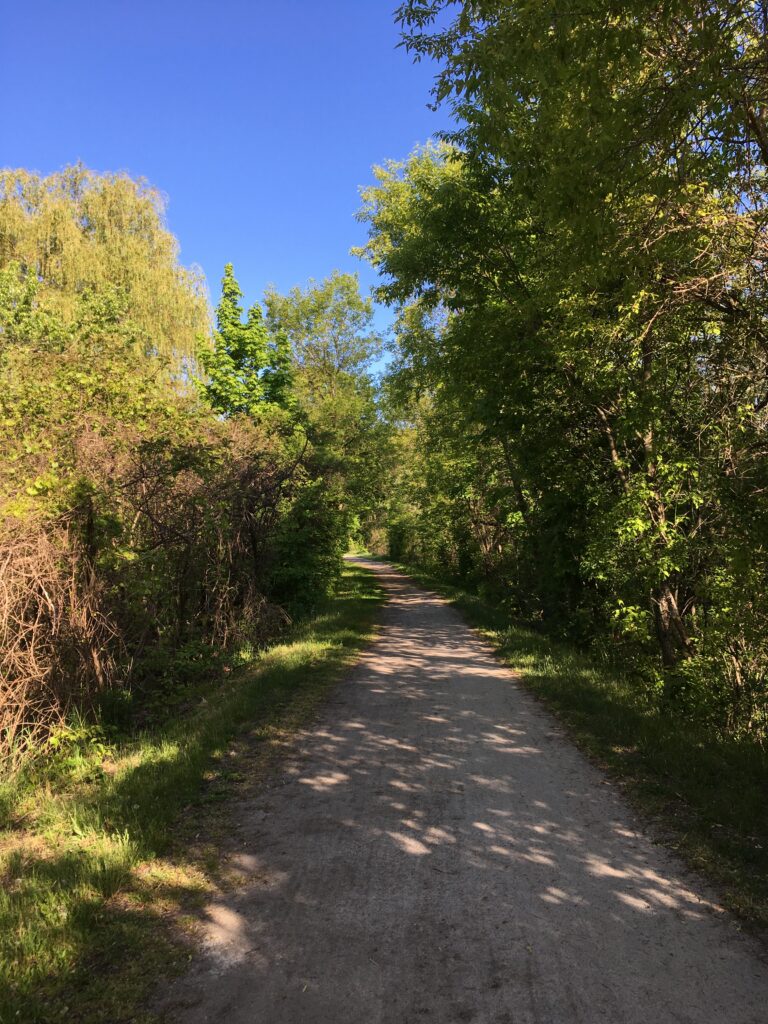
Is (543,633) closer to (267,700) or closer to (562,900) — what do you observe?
(267,700)

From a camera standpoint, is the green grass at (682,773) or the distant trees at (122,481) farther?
the distant trees at (122,481)

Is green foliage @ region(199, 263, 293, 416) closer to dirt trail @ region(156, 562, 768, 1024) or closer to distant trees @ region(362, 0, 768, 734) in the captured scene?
distant trees @ region(362, 0, 768, 734)

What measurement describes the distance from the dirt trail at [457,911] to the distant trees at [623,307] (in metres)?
3.19

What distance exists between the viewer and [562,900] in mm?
3328

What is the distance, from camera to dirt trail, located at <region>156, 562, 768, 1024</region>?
2594 millimetres

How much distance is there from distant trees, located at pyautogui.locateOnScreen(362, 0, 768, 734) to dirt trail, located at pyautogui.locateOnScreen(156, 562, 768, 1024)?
3187 millimetres

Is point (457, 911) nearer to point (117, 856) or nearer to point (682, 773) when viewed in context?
point (117, 856)

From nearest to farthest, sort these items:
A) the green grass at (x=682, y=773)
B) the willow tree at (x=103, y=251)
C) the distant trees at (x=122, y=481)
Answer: the green grass at (x=682, y=773) → the distant trees at (x=122, y=481) → the willow tree at (x=103, y=251)

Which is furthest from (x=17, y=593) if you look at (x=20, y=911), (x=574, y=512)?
(x=574, y=512)

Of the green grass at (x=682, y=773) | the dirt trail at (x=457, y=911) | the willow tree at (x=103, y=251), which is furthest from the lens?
the willow tree at (x=103, y=251)

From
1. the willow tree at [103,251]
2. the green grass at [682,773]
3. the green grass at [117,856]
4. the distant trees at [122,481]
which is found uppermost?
the willow tree at [103,251]

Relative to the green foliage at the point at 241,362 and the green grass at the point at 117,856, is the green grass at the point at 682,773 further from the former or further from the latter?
the green foliage at the point at 241,362

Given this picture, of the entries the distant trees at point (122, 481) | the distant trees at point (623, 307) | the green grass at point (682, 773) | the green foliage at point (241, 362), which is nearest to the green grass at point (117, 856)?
the distant trees at point (122, 481)

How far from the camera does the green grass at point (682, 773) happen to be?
142 inches
